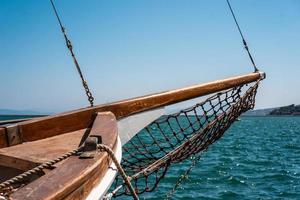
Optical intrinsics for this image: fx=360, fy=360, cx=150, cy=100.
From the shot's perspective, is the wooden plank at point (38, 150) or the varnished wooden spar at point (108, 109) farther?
the varnished wooden spar at point (108, 109)

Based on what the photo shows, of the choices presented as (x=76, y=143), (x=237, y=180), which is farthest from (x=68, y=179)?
(x=237, y=180)

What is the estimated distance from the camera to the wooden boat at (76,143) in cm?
121

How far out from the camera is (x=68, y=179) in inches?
47.4

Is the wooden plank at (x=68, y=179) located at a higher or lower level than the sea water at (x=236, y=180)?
higher

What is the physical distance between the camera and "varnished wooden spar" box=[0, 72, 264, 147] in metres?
2.46

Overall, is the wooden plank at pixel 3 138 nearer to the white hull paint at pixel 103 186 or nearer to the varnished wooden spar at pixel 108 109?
the varnished wooden spar at pixel 108 109

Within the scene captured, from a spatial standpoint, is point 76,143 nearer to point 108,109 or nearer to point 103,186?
point 103,186

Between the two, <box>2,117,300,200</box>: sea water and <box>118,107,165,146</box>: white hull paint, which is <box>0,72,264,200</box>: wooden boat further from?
<box>2,117,300,200</box>: sea water

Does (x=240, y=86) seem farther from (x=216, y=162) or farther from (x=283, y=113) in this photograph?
(x=283, y=113)

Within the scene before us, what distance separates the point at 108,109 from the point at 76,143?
0.87 meters

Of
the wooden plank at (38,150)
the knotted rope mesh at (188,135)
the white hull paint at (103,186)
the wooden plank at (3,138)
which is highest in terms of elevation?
the wooden plank at (3,138)

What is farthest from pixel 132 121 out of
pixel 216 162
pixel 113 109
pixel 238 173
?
pixel 216 162

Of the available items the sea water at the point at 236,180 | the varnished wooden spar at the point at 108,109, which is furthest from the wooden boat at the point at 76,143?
the sea water at the point at 236,180

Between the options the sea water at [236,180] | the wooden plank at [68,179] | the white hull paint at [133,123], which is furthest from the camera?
the sea water at [236,180]
